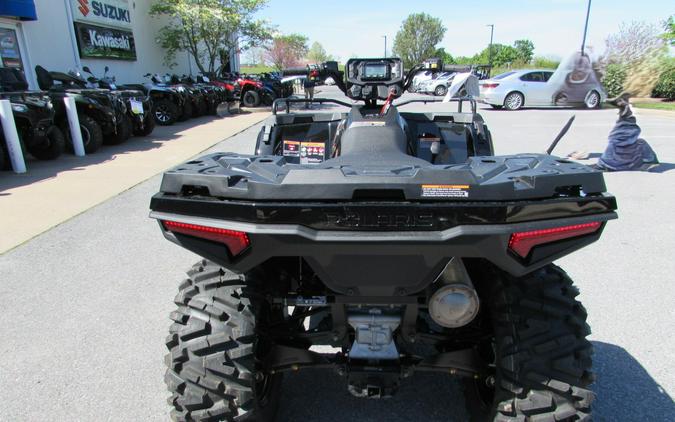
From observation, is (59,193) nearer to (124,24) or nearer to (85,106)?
(85,106)

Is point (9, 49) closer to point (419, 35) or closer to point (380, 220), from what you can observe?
point (380, 220)

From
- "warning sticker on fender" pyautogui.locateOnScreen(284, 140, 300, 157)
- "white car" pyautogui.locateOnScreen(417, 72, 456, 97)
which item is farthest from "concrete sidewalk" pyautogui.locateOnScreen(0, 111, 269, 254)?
"white car" pyautogui.locateOnScreen(417, 72, 456, 97)

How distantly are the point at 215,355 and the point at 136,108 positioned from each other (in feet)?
34.0

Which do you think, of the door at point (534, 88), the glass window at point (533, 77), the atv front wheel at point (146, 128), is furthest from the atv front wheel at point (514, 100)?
the atv front wheel at point (146, 128)

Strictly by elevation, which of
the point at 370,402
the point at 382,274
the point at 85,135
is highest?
the point at 382,274

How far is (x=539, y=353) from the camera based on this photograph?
5.47 feet

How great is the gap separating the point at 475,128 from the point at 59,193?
5973 millimetres

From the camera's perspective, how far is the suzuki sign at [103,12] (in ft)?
47.8

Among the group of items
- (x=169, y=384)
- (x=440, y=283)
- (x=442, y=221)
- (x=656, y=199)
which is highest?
(x=442, y=221)

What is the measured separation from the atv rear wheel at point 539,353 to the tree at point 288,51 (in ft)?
203

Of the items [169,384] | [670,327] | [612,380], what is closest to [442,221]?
[169,384]

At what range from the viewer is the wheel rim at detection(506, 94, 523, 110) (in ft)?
61.5

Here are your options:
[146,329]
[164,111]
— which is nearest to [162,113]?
[164,111]

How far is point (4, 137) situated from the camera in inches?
300
